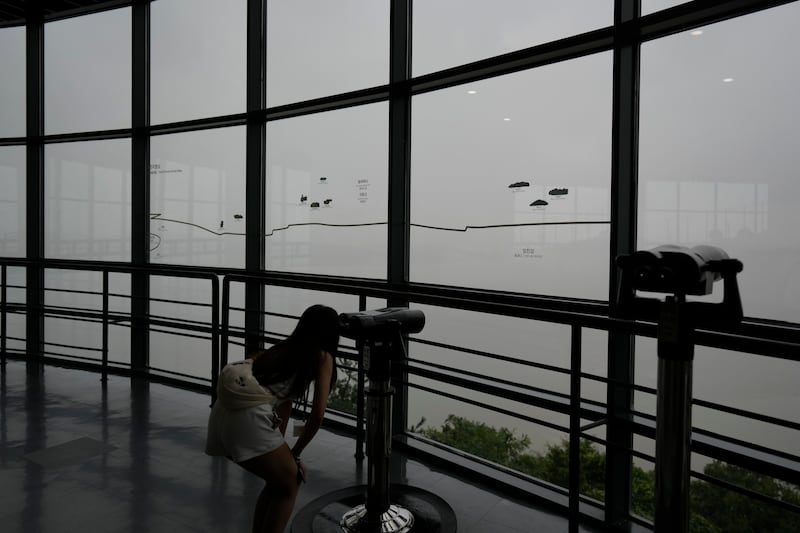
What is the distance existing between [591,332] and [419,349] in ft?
3.73

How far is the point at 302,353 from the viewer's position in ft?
6.31

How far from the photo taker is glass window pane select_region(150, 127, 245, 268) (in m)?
4.50

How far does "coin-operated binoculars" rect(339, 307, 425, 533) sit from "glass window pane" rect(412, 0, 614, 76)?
1731 millimetres

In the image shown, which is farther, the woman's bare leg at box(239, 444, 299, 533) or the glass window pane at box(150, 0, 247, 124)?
the glass window pane at box(150, 0, 247, 124)

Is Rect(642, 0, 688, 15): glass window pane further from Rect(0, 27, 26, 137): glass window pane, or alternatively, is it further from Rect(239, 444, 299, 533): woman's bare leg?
Rect(0, 27, 26, 137): glass window pane

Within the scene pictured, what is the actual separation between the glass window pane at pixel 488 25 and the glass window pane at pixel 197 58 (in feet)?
5.94

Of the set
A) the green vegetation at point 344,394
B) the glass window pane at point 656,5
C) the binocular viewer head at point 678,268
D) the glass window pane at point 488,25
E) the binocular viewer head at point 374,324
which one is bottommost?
the green vegetation at point 344,394

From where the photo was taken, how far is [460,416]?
10.6 ft

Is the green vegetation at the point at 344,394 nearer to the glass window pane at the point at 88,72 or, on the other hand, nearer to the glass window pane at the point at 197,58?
the glass window pane at the point at 197,58

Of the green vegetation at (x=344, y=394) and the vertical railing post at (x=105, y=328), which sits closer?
the green vegetation at (x=344, y=394)

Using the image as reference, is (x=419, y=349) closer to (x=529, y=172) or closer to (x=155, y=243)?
(x=529, y=172)

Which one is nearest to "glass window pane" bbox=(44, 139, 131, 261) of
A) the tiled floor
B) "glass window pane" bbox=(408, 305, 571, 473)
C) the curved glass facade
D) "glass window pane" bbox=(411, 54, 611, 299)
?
the curved glass facade

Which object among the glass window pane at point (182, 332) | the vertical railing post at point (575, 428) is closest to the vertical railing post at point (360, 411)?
the vertical railing post at point (575, 428)

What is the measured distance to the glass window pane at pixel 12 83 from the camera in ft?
18.0
